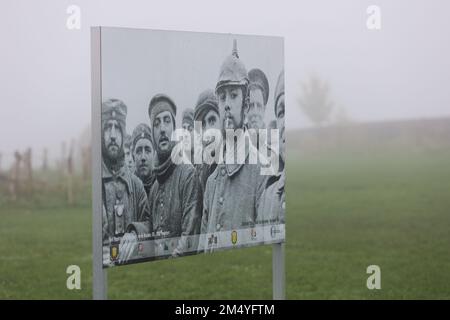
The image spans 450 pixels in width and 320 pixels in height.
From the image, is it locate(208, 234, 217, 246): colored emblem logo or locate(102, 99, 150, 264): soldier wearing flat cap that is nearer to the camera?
locate(102, 99, 150, 264): soldier wearing flat cap

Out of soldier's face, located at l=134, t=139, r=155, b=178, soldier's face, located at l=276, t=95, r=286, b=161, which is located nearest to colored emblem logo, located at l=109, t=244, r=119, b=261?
soldier's face, located at l=134, t=139, r=155, b=178

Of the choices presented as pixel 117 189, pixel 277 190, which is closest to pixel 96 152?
pixel 117 189

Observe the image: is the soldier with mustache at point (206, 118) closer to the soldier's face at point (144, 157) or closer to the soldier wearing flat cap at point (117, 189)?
the soldier's face at point (144, 157)

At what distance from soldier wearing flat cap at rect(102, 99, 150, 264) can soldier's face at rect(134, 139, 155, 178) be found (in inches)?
2.7

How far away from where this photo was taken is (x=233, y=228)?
16.8ft

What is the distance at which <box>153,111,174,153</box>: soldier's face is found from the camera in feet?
15.2

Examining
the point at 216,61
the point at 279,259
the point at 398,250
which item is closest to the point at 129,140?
the point at 216,61

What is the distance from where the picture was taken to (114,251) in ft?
14.5

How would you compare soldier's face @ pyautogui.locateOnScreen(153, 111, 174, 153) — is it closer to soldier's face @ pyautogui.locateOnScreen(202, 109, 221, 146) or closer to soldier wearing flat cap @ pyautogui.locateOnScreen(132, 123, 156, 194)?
soldier wearing flat cap @ pyautogui.locateOnScreen(132, 123, 156, 194)

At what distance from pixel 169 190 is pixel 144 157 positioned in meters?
0.29

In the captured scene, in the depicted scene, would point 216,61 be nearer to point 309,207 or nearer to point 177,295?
point 177,295

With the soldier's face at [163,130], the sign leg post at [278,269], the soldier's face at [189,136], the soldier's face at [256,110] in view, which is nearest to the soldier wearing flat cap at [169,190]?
the soldier's face at [163,130]

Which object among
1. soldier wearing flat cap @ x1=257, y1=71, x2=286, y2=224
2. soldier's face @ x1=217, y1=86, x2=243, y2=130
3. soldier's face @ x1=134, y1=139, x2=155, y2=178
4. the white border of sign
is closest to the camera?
the white border of sign

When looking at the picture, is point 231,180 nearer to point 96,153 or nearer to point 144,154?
point 144,154
